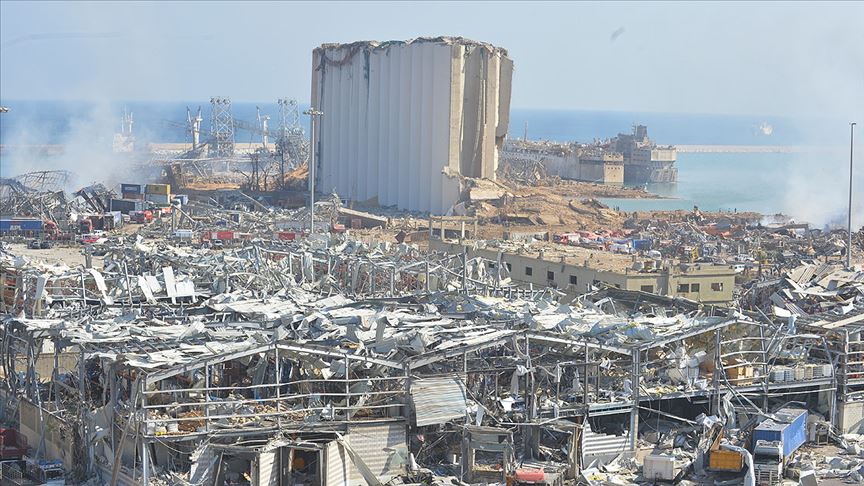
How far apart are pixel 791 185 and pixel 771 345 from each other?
97.5m

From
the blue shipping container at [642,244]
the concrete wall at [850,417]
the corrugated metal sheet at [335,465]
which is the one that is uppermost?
the corrugated metal sheet at [335,465]

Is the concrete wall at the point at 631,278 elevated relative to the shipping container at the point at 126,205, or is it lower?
elevated

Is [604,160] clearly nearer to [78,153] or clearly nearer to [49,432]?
[78,153]

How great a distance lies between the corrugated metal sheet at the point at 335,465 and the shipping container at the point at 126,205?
45.0 metres

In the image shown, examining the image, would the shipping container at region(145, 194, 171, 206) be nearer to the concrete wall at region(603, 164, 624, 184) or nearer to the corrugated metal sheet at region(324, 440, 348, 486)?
the corrugated metal sheet at region(324, 440, 348, 486)

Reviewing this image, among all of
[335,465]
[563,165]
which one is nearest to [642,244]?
[335,465]

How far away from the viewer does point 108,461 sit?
2384 centimetres

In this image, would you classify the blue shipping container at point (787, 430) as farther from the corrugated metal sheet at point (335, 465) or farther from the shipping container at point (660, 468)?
the corrugated metal sheet at point (335, 465)

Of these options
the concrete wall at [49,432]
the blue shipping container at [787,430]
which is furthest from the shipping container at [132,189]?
the blue shipping container at [787,430]

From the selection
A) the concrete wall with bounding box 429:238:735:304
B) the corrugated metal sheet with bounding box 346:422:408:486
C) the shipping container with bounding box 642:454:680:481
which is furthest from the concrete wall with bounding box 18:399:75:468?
the concrete wall with bounding box 429:238:735:304

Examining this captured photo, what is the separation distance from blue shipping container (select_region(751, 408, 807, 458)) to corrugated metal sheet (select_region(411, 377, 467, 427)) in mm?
5222

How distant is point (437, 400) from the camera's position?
2459cm

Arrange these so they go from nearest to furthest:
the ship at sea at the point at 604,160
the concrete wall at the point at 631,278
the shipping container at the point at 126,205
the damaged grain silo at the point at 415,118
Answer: the concrete wall at the point at 631,278 < the shipping container at the point at 126,205 < the damaged grain silo at the point at 415,118 < the ship at sea at the point at 604,160

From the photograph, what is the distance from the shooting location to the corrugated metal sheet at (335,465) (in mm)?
23000
